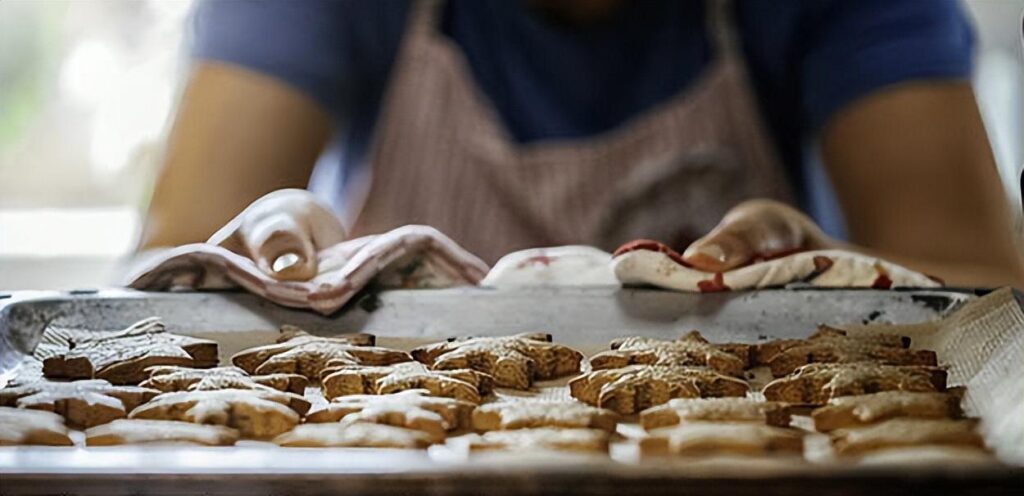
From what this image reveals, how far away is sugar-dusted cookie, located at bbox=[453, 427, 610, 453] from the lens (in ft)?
2.05

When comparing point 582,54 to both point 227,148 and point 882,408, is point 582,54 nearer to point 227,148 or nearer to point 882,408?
point 227,148

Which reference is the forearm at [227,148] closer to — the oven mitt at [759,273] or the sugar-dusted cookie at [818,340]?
the oven mitt at [759,273]

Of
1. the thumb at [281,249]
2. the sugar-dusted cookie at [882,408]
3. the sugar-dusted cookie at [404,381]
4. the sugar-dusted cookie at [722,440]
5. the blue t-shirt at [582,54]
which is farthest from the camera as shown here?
the blue t-shirt at [582,54]

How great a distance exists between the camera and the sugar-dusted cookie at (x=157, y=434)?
0.66 metres

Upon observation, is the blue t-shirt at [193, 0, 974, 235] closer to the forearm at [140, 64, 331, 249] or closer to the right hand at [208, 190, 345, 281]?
the forearm at [140, 64, 331, 249]

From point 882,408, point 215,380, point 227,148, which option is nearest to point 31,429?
point 215,380

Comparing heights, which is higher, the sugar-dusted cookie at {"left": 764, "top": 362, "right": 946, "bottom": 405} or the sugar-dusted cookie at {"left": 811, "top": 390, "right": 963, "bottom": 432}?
the sugar-dusted cookie at {"left": 764, "top": 362, "right": 946, "bottom": 405}

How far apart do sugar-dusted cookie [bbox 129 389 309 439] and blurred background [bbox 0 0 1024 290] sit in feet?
3.92

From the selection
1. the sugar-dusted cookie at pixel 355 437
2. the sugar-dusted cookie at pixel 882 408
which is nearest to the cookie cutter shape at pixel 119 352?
the sugar-dusted cookie at pixel 355 437

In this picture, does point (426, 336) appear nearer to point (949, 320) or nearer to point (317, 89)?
point (949, 320)

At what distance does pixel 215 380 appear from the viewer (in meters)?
0.80

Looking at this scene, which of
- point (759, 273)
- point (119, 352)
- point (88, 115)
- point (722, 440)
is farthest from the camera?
point (88, 115)

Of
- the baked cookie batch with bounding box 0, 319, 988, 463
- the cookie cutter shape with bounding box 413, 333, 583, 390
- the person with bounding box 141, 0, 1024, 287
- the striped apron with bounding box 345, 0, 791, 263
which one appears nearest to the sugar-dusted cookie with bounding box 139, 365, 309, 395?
the baked cookie batch with bounding box 0, 319, 988, 463

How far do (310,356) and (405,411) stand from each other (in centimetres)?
22
